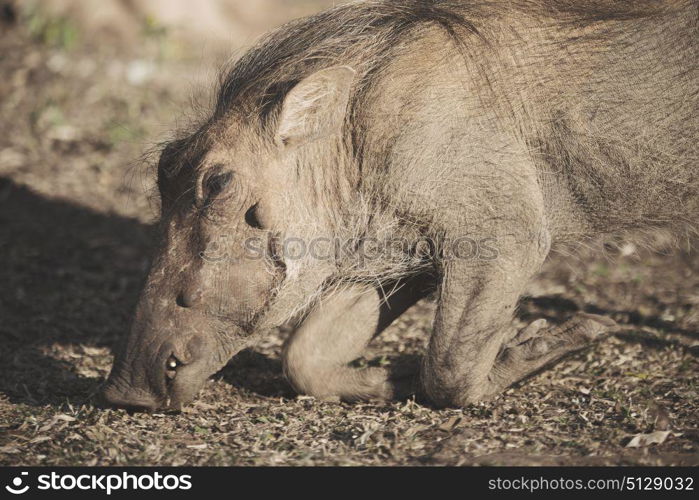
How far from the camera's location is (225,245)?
327cm

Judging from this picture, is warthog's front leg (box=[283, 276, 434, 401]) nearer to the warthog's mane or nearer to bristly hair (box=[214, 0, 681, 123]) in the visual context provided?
the warthog's mane

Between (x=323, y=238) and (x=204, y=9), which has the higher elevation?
(x=204, y=9)

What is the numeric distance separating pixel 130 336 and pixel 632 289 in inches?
121

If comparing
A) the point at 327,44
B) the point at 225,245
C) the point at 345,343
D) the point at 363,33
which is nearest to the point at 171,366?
the point at 225,245

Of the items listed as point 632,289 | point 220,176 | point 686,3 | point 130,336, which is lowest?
point 632,289

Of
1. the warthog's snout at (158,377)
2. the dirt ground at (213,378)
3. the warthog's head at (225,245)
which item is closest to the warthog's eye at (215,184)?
the warthog's head at (225,245)

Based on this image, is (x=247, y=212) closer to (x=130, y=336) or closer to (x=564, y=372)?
(x=130, y=336)

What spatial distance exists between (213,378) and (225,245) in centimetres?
94

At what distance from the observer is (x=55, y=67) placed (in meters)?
7.30

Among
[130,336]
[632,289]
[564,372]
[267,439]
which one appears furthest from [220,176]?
[632,289]
